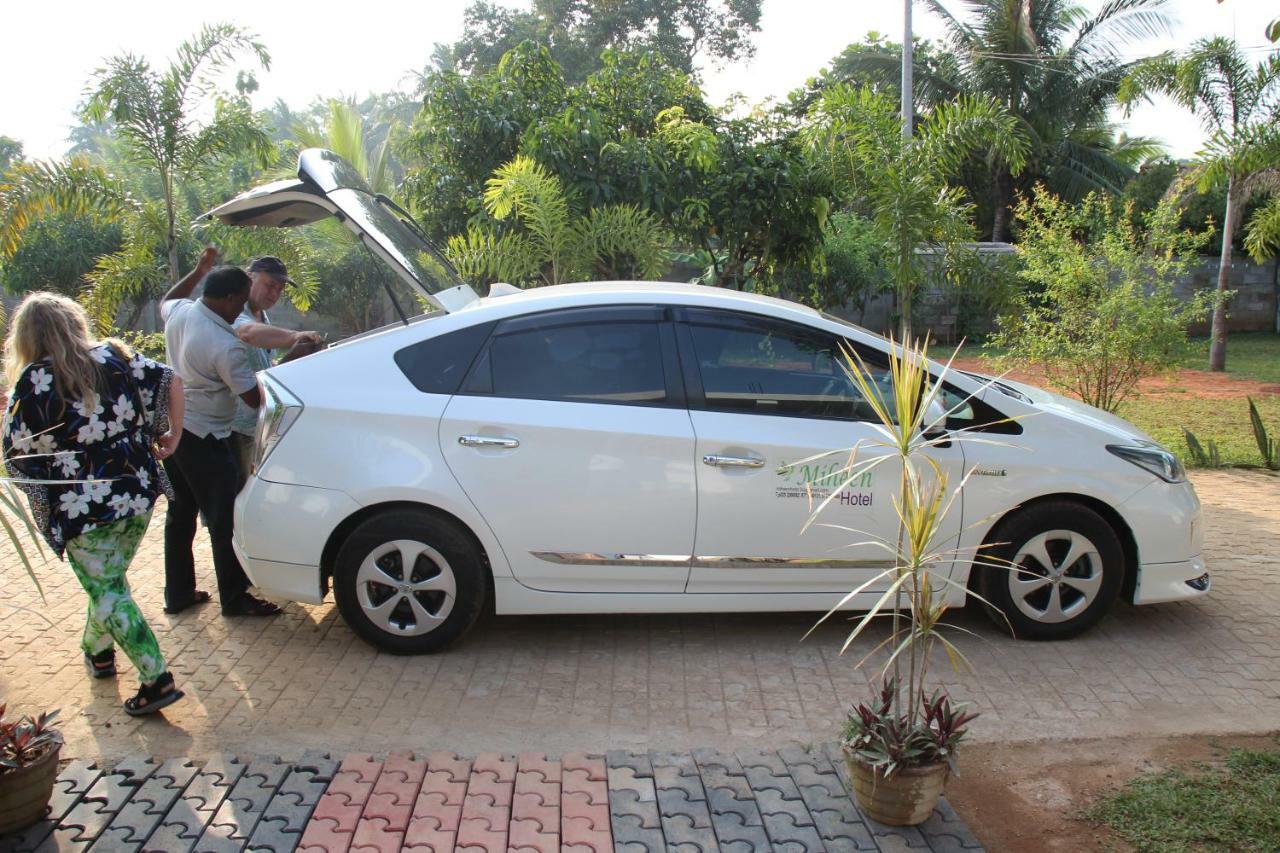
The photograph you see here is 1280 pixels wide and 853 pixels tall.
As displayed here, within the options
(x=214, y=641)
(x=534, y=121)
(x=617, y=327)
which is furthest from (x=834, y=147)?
(x=214, y=641)

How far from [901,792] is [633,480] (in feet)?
6.36

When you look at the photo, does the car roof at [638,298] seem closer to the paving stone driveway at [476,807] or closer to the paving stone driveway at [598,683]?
the paving stone driveway at [598,683]

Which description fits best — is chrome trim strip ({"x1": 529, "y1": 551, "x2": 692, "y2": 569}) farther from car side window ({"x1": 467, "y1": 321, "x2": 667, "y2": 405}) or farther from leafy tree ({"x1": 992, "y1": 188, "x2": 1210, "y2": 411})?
leafy tree ({"x1": 992, "y1": 188, "x2": 1210, "y2": 411})

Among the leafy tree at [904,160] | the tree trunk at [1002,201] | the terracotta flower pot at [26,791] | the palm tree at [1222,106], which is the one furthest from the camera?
the tree trunk at [1002,201]

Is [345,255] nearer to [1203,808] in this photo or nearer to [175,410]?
[175,410]

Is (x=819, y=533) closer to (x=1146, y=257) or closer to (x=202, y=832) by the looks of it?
(x=202, y=832)

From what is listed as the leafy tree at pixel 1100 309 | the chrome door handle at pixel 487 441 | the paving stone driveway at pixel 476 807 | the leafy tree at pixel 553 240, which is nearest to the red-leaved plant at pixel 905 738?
the paving stone driveway at pixel 476 807

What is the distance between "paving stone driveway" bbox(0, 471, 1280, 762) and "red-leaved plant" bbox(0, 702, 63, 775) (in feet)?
1.69

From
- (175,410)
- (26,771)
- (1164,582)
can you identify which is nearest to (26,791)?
(26,771)

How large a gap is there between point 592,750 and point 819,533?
154 cm

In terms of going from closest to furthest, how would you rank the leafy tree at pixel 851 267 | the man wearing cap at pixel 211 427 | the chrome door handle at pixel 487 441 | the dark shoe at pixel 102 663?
the dark shoe at pixel 102 663, the chrome door handle at pixel 487 441, the man wearing cap at pixel 211 427, the leafy tree at pixel 851 267

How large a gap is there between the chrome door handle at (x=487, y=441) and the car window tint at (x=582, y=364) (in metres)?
0.22

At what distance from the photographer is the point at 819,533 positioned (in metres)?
5.03

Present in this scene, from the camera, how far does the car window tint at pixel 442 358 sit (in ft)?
16.6
